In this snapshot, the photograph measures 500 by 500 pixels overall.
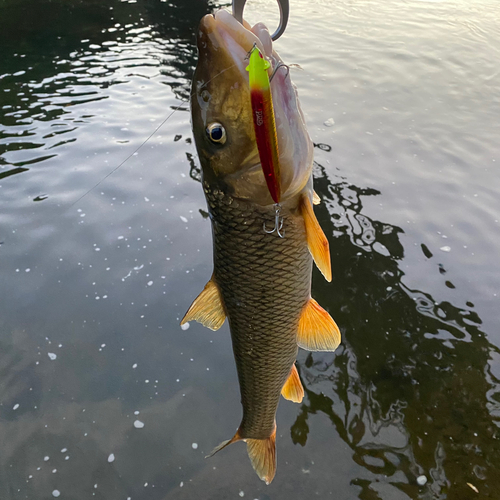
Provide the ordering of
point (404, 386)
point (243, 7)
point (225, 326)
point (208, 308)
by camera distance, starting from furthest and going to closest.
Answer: point (225, 326) → point (404, 386) → point (208, 308) → point (243, 7)

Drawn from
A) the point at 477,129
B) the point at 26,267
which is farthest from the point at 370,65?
the point at 26,267

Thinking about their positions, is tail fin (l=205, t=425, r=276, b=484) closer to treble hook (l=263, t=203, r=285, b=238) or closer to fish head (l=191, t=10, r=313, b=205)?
treble hook (l=263, t=203, r=285, b=238)

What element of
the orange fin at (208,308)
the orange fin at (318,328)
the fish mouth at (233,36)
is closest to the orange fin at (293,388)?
the orange fin at (318,328)

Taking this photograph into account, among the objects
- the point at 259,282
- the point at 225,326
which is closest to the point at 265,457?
the point at 259,282

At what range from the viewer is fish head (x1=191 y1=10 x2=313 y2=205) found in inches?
39.8

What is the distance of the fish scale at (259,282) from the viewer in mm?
1257

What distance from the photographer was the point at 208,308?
1470mm

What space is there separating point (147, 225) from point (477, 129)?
5.04m

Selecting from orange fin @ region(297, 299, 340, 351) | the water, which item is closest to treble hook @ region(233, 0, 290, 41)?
orange fin @ region(297, 299, 340, 351)

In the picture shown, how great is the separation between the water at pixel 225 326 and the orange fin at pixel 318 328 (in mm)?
1389

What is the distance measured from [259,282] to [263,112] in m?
0.66

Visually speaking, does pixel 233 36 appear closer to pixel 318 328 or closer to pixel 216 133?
pixel 216 133

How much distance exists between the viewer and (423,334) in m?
3.13

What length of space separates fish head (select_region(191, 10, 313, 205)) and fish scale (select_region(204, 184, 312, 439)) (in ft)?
0.24
